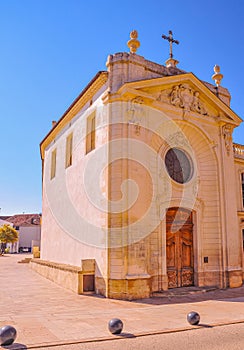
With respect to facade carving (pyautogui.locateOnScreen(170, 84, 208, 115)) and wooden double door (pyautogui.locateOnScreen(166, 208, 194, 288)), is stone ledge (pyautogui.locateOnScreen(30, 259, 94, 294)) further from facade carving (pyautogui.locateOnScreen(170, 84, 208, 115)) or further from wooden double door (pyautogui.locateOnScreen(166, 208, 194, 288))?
facade carving (pyautogui.locateOnScreen(170, 84, 208, 115))

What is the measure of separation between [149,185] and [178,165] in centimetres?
237

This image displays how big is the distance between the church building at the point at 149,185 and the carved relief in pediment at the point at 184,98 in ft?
0.15

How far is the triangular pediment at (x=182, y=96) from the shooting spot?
11.8 meters

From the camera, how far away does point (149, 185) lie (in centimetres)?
1171

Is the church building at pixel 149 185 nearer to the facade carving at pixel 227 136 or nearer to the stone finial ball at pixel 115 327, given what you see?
the facade carving at pixel 227 136

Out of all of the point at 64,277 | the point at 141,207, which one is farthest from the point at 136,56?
the point at 64,277

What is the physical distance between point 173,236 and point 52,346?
760 centimetres

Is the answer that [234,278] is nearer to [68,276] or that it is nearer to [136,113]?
[68,276]

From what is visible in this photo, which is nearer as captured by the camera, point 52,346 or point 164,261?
point 52,346

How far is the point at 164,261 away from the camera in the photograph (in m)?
11.8

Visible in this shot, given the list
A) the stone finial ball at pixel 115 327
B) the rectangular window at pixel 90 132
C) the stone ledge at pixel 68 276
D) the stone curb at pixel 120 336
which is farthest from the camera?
the rectangular window at pixel 90 132

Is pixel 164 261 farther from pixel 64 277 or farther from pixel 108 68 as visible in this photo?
pixel 108 68

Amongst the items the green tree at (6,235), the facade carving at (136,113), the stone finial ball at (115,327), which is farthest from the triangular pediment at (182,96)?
the green tree at (6,235)

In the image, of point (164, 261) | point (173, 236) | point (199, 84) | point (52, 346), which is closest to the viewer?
point (52, 346)
